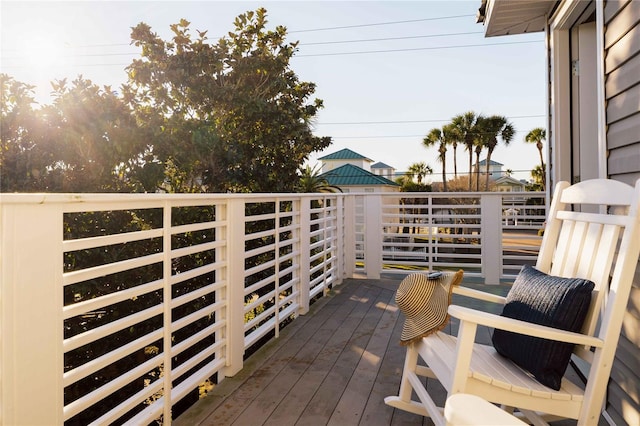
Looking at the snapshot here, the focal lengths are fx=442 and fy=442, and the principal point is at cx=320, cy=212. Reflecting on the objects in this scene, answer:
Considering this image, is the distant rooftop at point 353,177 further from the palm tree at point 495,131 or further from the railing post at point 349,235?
the railing post at point 349,235

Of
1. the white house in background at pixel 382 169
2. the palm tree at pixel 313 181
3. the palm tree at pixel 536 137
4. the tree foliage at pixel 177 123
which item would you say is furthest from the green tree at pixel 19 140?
the white house in background at pixel 382 169

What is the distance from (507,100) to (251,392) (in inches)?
969

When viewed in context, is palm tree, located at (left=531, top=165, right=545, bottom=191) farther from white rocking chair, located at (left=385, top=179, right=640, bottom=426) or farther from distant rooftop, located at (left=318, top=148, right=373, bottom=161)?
white rocking chair, located at (left=385, top=179, right=640, bottom=426)

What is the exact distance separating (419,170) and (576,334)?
2471cm

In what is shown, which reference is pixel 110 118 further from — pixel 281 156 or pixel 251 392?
pixel 251 392

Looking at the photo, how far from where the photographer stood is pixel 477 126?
71.9ft

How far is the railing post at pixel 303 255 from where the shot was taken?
3662mm

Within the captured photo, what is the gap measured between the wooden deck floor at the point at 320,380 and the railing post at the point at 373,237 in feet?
5.32

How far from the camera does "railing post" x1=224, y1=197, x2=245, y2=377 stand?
7.88 ft

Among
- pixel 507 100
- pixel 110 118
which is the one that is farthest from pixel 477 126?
pixel 110 118

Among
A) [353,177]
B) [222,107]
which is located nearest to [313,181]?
[222,107]

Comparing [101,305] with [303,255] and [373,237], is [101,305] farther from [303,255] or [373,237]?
[373,237]

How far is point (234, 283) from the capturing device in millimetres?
2451

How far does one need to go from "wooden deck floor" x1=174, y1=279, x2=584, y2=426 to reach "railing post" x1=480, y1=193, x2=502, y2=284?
175 cm
